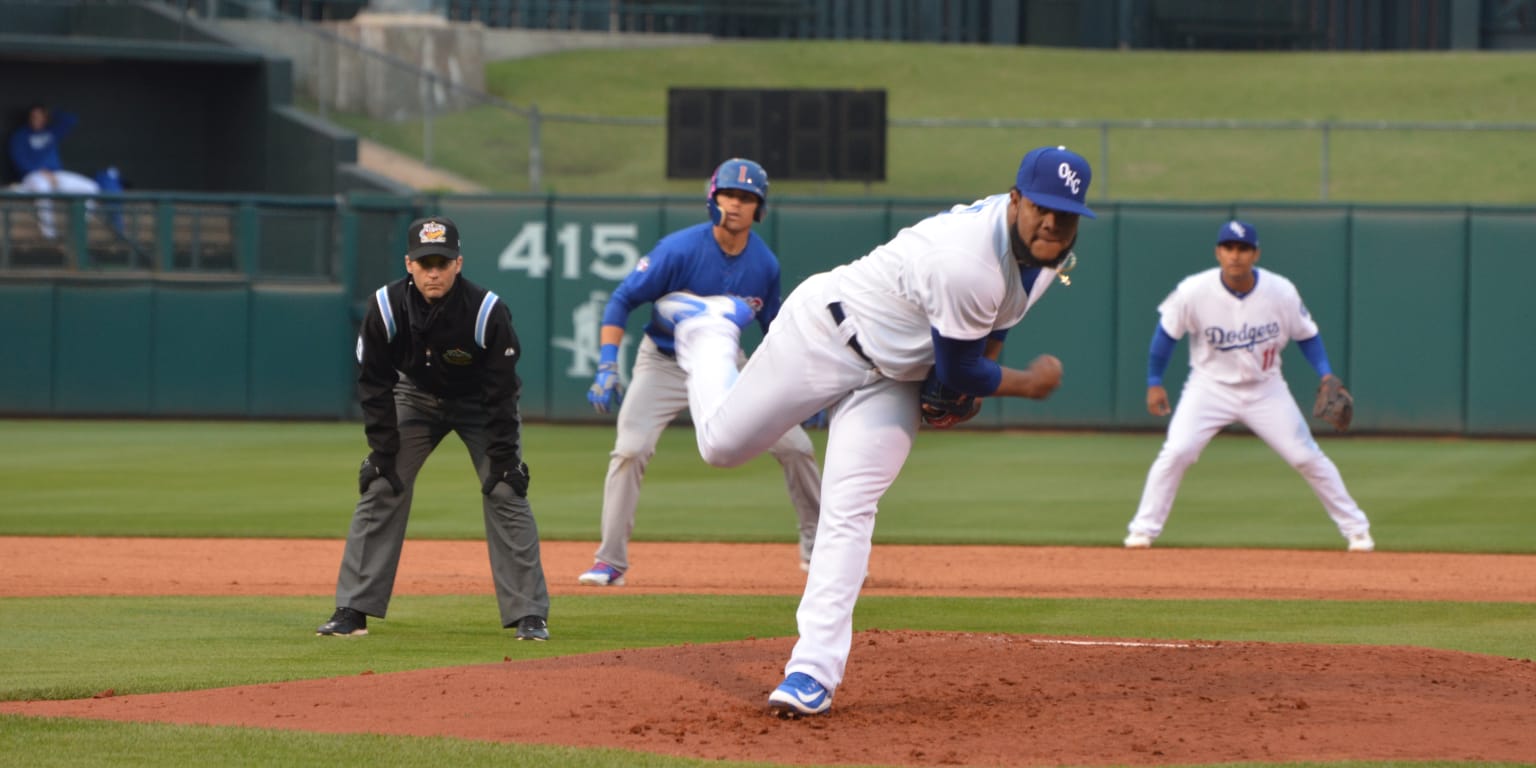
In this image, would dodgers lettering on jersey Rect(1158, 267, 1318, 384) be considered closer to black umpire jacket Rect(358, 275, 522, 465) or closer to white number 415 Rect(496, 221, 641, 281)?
black umpire jacket Rect(358, 275, 522, 465)

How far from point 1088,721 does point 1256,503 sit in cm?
920

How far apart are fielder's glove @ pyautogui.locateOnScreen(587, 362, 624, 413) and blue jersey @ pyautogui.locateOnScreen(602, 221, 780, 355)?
284mm

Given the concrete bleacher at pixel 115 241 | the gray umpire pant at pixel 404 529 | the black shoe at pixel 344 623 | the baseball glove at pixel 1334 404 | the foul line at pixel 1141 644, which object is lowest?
the black shoe at pixel 344 623

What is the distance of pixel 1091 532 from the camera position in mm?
12914

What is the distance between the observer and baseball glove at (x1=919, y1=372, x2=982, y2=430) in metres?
6.01

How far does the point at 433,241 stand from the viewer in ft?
24.3

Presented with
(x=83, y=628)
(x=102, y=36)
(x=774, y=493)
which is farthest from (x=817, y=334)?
(x=102, y=36)

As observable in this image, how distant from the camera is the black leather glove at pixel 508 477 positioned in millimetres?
7719

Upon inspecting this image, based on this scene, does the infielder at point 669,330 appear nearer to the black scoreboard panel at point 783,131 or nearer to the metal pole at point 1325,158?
the black scoreboard panel at point 783,131

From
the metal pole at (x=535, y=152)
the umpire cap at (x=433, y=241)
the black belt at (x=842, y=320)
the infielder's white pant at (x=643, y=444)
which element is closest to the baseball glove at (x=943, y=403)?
the black belt at (x=842, y=320)

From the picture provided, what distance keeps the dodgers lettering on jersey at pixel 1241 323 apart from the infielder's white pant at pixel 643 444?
3309 mm

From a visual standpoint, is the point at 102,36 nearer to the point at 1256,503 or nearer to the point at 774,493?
the point at 774,493

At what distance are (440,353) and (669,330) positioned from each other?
2.19 m

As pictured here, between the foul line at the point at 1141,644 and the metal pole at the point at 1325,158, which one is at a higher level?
the metal pole at the point at 1325,158
